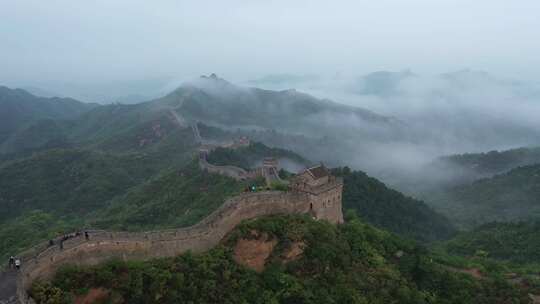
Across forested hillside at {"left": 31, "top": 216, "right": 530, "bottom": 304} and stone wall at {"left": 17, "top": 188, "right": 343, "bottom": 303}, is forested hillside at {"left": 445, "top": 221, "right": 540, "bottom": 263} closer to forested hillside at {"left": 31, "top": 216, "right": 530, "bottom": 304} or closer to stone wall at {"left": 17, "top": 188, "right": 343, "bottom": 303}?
forested hillside at {"left": 31, "top": 216, "right": 530, "bottom": 304}

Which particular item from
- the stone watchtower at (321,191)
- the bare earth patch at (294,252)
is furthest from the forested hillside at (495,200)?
the bare earth patch at (294,252)

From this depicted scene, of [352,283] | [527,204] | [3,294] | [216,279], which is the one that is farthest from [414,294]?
[527,204]

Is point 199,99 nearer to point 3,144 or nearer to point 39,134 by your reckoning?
point 39,134

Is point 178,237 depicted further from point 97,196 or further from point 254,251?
point 97,196

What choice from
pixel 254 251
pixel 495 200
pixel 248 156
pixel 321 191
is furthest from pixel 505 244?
pixel 495 200

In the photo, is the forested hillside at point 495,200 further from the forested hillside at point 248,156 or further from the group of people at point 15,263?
the group of people at point 15,263

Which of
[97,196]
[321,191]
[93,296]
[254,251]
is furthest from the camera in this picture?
[97,196]
